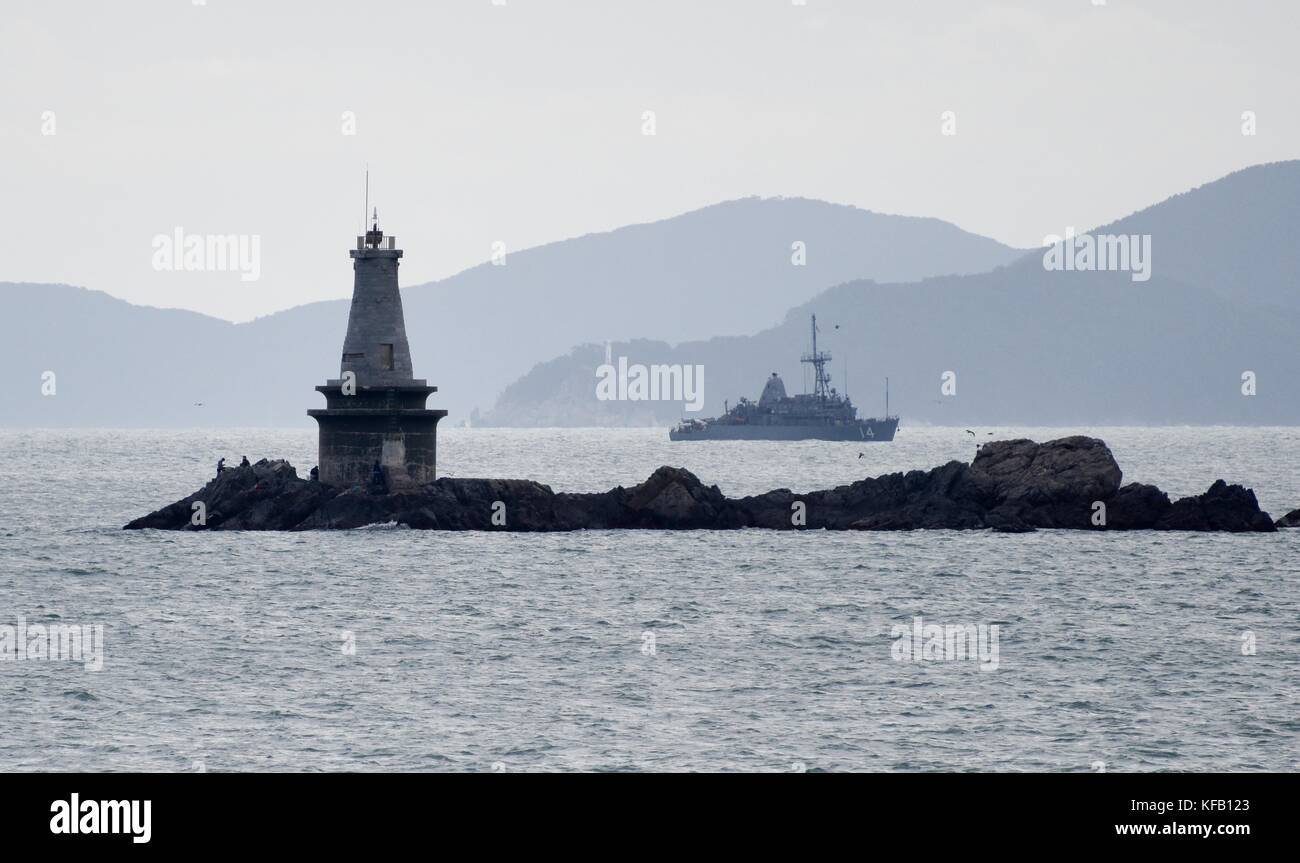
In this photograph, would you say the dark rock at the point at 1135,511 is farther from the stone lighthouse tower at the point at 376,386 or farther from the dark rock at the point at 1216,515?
the stone lighthouse tower at the point at 376,386

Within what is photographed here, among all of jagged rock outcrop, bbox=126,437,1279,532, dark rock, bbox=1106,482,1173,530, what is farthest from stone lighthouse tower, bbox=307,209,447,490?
dark rock, bbox=1106,482,1173,530

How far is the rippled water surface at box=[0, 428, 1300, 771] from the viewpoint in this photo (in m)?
21.4

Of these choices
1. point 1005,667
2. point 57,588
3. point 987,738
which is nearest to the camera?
point 987,738

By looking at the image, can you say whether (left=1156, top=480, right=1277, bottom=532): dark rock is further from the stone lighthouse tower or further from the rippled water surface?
the stone lighthouse tower

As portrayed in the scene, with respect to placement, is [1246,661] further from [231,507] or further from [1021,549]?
[231,507]

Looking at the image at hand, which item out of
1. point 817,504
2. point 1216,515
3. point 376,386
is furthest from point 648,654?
point 1216,515

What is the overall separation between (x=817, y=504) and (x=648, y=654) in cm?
2707

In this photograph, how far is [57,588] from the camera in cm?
4084

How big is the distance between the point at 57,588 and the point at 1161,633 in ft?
85.0

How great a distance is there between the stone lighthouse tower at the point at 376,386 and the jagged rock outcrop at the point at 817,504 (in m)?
1.76
